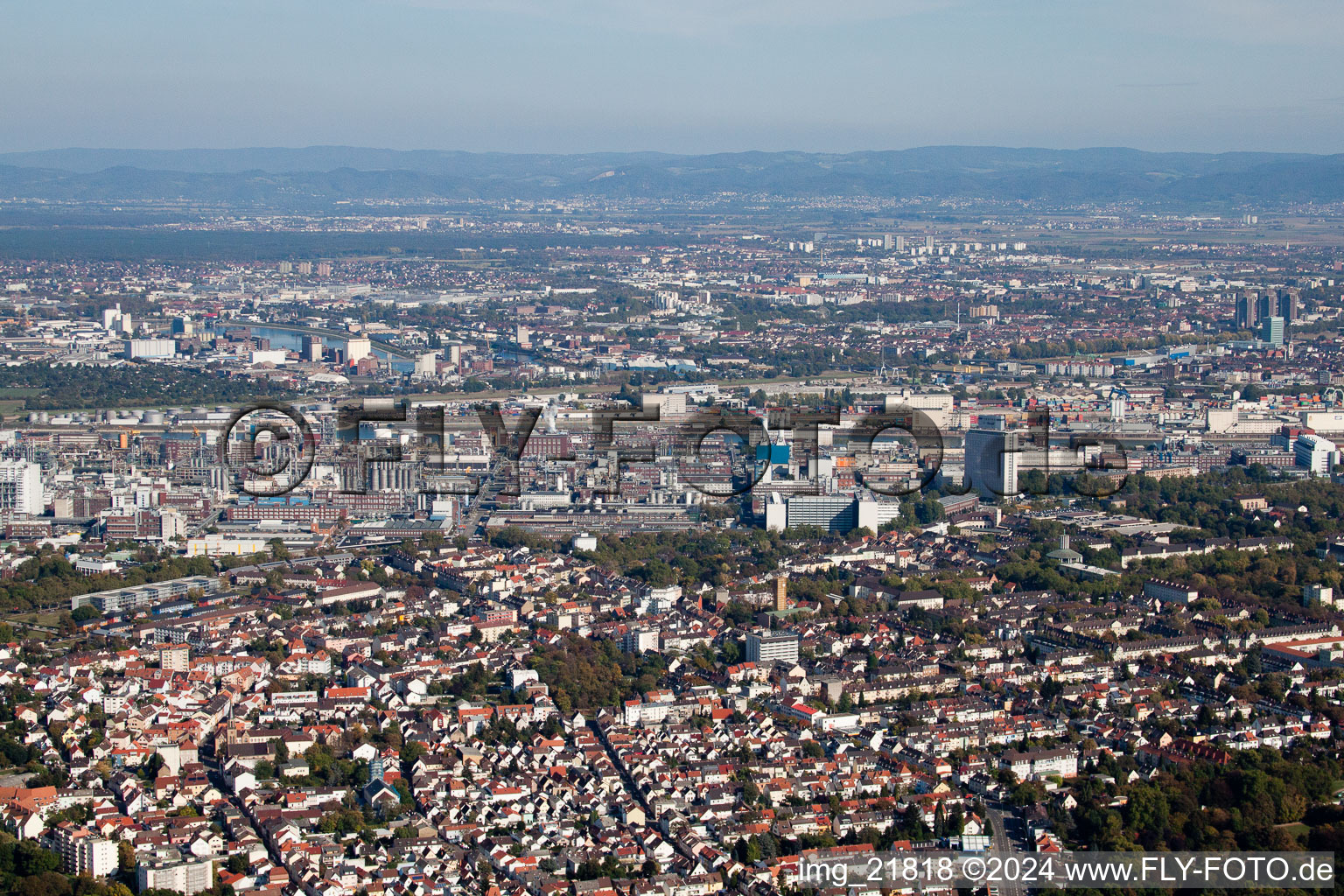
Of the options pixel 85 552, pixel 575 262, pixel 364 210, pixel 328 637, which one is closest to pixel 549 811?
pixel 328 637

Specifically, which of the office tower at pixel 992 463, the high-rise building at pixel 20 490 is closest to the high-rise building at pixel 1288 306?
the office tower at pixel 992 463

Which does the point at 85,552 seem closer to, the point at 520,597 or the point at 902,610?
the point at 520,597

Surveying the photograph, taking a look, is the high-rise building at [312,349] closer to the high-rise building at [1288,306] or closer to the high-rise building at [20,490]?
the high-rise building at [20,490]

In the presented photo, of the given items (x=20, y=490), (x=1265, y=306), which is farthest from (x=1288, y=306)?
(x=20, y=490)

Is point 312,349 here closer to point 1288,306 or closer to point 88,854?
point 1288,306

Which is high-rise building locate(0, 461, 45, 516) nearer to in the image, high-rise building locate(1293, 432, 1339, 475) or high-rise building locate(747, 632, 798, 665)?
high-rise building locate(747, 632, 798, 665)
